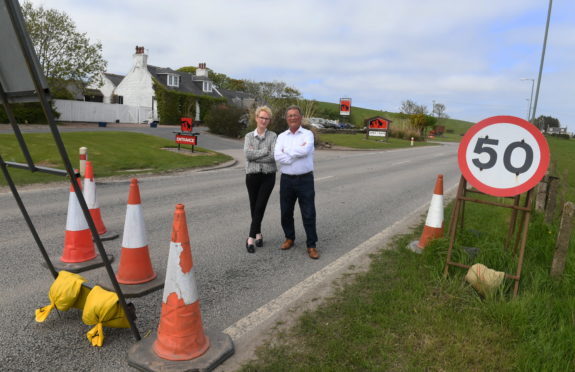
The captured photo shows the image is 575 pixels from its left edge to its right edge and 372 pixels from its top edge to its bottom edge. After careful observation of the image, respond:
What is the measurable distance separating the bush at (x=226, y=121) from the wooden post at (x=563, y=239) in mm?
28334

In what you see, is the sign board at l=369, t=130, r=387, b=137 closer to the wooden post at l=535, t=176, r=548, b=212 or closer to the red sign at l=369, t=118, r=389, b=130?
the red sign at l=369, t=118, r=389, b=130

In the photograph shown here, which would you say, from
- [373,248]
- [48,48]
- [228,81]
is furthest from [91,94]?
[373,248]

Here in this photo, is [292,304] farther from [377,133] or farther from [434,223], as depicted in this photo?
[377,133]

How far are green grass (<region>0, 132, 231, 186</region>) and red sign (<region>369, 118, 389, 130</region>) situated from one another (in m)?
28.4

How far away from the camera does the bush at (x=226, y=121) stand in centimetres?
3123

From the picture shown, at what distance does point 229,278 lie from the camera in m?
4.39

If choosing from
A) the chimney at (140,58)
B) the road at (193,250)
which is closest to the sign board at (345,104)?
the chimney at (140,58)

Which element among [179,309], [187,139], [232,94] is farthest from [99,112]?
[179,309]

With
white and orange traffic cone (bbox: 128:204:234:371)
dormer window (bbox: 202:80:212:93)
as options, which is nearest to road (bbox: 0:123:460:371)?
white and orange traffic cone (bbox: 128:204:234:371)

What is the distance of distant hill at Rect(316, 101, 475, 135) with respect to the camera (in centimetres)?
6875

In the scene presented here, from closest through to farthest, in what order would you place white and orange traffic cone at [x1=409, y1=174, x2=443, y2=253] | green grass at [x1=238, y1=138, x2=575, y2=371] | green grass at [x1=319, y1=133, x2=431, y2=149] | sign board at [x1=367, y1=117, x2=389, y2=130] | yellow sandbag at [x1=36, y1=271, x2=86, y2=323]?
green grass at [x1=238, y1=138, x2=575, y2=371] → yellow sandbag at [x1=36, y1=271, x2=86, y2=323] → white and orange traffic cone at [x1=409, y1=174, x2=443, y2=253] → green grass at [x1=319, y1=133, x2=431, y2=149] → sign board at [x1=367, y1=117, x2=389, y2=130]

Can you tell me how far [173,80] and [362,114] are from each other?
209ft

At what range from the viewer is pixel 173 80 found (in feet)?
159

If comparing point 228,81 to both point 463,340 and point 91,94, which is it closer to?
point 91,94
